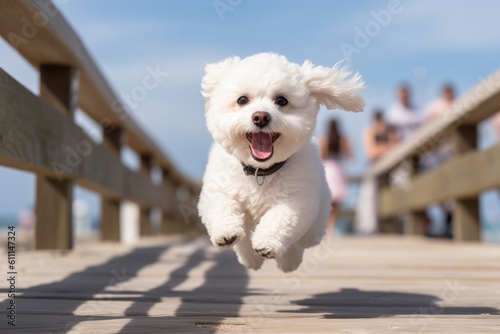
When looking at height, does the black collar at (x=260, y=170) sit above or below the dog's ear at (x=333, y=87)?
below

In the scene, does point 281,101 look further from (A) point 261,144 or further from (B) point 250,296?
(B) point 250,296

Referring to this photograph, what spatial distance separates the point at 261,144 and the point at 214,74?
33cm

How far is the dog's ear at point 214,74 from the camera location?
8.80 feet

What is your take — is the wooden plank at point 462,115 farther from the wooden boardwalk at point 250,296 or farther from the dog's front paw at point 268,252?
the dog's front paw at point 268,252

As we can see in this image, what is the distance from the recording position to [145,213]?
31.1 feet

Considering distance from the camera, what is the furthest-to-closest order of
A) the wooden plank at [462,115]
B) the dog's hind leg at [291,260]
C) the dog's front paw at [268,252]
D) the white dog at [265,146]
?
the wooden plank at [462,115]
the dog's hind leg at [291,260]
the white dog at [265,146]
the dog's front paw at [268,252]

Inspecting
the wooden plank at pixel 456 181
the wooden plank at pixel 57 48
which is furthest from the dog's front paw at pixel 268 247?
the wooden plank at pixel 456 181

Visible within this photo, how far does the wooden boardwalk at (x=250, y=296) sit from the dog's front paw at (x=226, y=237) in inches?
8.6

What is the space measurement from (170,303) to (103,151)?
9.86 ft

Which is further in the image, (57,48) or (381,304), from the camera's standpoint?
(57,48)

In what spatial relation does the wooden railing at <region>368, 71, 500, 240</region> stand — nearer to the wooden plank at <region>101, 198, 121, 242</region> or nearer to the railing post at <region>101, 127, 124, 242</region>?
the railing post at <region>101, 127, 124, 242</region>

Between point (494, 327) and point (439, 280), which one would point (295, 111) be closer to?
point (494, 327)

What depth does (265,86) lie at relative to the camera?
2535 millimetres

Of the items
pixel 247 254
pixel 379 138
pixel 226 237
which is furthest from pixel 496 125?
pixel 226 237
